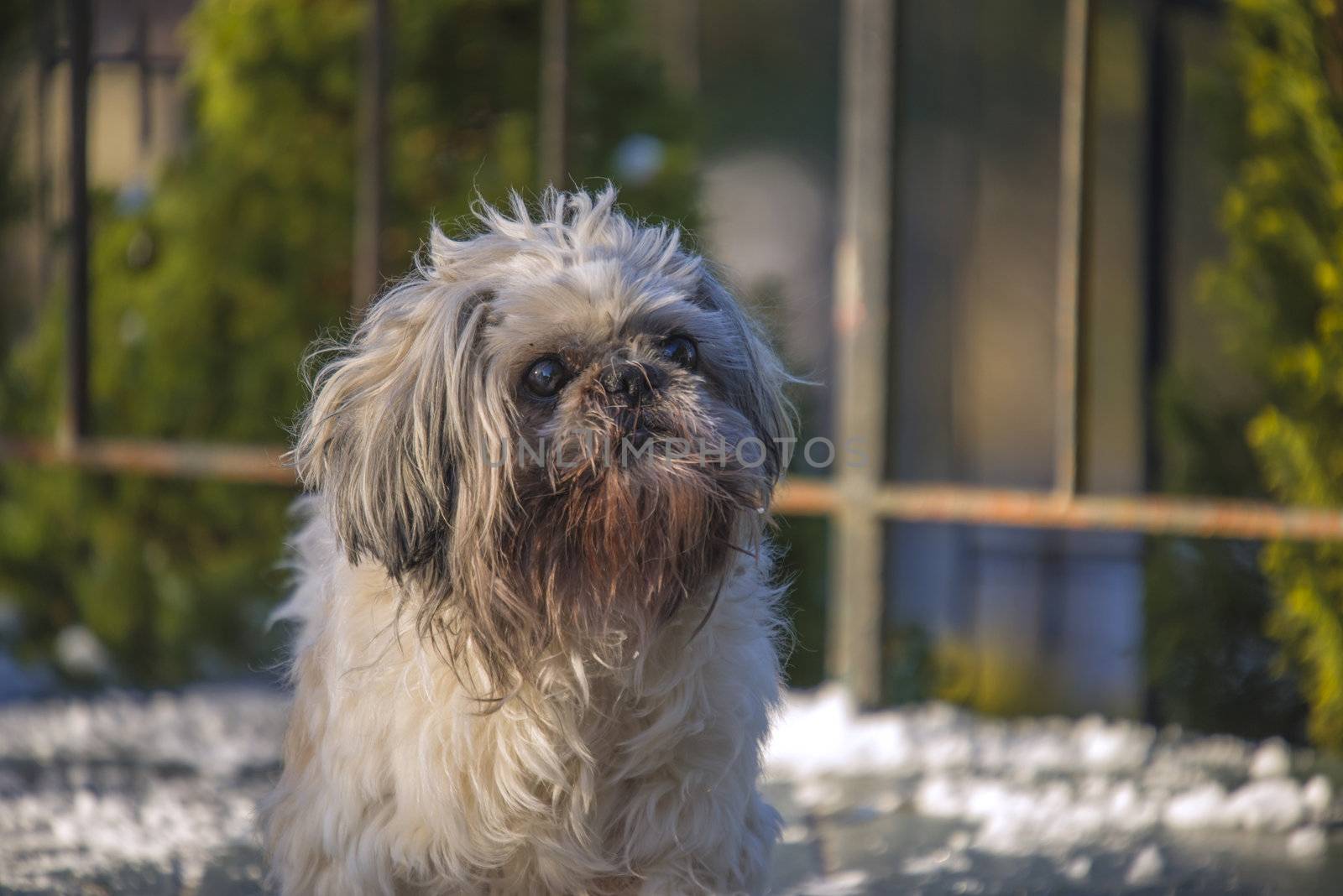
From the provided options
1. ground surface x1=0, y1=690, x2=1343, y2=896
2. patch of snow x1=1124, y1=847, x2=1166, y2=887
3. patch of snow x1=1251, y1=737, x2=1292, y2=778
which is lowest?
ground surface x1=0, y1=690, x2=1343, y2=896

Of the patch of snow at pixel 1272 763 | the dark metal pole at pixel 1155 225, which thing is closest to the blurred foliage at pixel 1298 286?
the patch of snow at pixel 1272 763

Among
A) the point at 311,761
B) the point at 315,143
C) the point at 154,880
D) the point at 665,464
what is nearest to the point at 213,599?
the point at 315,143

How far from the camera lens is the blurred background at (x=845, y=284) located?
4.17 m

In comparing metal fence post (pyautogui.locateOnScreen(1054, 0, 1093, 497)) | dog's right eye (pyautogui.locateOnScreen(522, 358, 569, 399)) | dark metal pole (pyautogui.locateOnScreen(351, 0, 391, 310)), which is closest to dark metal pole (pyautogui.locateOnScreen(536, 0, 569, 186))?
dark metal pole (pyautogui.locateOnScreen(351, 0, 391, 310))

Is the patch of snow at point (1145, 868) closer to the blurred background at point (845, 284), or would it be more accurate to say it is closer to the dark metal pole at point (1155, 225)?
the blurred background at point (845, 284)

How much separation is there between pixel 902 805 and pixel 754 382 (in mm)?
1583

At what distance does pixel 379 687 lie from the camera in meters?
2.32

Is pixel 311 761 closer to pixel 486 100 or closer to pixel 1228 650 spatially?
pixel 1228 650

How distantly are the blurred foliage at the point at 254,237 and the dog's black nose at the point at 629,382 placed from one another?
3.58 metres

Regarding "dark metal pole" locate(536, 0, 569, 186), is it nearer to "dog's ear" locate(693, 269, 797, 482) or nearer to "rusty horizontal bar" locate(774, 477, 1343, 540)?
"rusty horizontal bar" locate(774, 477, 1343, 540)

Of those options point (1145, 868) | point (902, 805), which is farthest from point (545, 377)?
point (902, 805)

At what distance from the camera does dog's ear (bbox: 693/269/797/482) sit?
7.95ft

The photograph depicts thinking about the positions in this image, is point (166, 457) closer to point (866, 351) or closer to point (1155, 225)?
point (866, 351)

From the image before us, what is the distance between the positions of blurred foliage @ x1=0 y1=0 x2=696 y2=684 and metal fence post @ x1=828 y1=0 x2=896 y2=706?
1.29 meters
